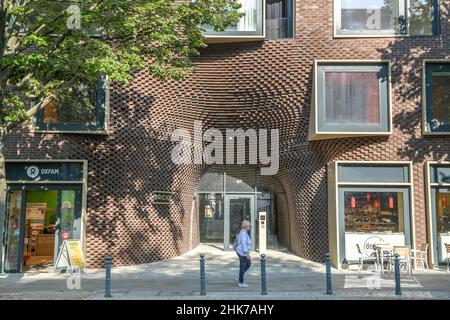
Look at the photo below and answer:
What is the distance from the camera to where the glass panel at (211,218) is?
21.1 meters

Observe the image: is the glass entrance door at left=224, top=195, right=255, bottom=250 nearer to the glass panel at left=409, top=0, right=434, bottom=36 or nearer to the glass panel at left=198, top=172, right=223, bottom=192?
the glass panel at left=198, top=172, right=223, bottom=192

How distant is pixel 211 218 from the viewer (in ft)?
70.1

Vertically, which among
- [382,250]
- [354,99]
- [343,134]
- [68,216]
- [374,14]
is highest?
[374,14]

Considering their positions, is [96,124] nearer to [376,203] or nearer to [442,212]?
[376,203]

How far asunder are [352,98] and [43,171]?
10285 millimetres

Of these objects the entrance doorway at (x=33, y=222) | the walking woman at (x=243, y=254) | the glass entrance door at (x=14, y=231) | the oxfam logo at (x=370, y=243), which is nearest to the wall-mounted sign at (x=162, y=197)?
the entrance doorway at (x=33, y=222)

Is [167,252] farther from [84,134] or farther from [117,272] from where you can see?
[84,134]

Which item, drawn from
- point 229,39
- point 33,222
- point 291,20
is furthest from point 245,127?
point 33,222

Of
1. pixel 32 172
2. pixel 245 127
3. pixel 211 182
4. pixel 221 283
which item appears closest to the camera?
pixel 221 283

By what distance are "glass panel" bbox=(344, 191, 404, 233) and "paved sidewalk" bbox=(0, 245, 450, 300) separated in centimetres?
167

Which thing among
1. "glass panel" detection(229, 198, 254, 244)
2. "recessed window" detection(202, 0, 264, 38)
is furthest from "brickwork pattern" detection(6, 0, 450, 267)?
"glass panel" detection(229, 198, 254, 244)

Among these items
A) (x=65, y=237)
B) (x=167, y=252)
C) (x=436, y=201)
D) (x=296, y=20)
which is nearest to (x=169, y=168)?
(x=167, y=252)

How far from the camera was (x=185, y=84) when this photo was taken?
17.2 m

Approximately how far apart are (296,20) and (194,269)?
899 centimetres
